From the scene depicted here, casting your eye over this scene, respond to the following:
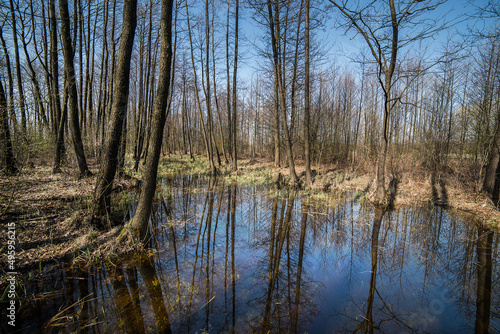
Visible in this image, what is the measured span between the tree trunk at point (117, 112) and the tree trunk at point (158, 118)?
0.84m

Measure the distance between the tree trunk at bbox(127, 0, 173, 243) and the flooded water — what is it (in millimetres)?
687

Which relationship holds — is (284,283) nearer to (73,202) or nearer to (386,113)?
(73,202)

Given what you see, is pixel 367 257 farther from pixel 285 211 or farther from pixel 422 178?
pixel 422 178

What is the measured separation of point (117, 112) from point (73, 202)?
3.68 m

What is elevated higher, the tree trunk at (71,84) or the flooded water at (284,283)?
the tree trunk at (71,84)


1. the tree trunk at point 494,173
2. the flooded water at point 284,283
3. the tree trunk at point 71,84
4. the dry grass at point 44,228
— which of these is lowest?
the flooded water at point 284,283

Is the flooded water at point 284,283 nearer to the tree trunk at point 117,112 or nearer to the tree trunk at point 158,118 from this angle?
the tree trunk at point 158,118

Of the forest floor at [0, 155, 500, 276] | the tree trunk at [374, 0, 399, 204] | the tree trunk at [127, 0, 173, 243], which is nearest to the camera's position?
the forest floor at [0, 155, 500, 276]

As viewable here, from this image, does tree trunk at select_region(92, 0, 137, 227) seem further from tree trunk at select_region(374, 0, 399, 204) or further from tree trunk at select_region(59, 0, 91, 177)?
tree trunk at select_region(374, 0, 399, 204)

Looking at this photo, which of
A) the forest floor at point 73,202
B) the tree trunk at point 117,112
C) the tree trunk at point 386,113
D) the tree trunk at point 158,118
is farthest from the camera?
the tree trunk at point 386,113

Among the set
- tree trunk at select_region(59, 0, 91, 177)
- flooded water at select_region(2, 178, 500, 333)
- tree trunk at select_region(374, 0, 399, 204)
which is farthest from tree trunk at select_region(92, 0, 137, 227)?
tree trunk at select_region(374, 0, 399, 204)

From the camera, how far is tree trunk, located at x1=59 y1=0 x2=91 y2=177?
21.6 feet

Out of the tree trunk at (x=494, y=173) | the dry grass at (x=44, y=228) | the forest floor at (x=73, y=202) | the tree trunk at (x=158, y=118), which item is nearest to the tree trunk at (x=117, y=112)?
the dry grass at (x=44, y=228)

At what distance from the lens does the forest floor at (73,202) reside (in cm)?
405
